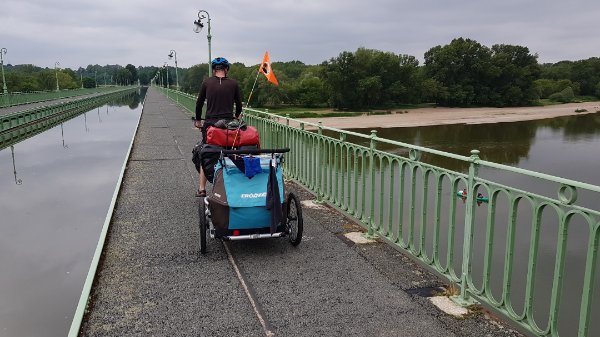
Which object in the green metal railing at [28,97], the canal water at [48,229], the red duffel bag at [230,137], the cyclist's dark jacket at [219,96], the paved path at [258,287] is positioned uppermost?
the cyclist's dark jacket at [219,96]

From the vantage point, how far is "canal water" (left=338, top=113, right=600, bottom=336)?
862cm

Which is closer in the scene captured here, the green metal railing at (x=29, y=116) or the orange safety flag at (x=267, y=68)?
the orange safety flag at (x=267, y=68)

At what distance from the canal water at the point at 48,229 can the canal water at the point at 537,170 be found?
692 cm

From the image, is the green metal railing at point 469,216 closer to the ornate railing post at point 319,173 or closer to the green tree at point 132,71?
the ornate railing post at point 319,173

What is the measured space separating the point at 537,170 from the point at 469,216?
22.0 metres

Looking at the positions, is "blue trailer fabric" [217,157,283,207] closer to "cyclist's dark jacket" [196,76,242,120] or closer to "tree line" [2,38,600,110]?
"cyclist's dark jacket" [196,76,242,120]

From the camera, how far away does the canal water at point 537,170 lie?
28.3 feet

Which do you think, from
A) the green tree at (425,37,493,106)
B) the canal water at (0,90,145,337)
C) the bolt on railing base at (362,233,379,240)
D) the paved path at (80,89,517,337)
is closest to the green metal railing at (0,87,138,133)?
the canal water at (0,90,145,337)

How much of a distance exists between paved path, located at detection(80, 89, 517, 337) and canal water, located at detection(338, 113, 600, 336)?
14.6ft

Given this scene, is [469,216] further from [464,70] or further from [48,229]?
[464,70]

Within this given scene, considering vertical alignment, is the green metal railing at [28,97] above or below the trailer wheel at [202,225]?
A: above

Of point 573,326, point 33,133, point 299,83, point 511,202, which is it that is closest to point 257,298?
point 511,202

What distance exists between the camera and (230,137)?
5723 mm

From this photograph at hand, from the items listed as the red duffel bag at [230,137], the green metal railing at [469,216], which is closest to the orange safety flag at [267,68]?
the green metal railing at [469,216]
